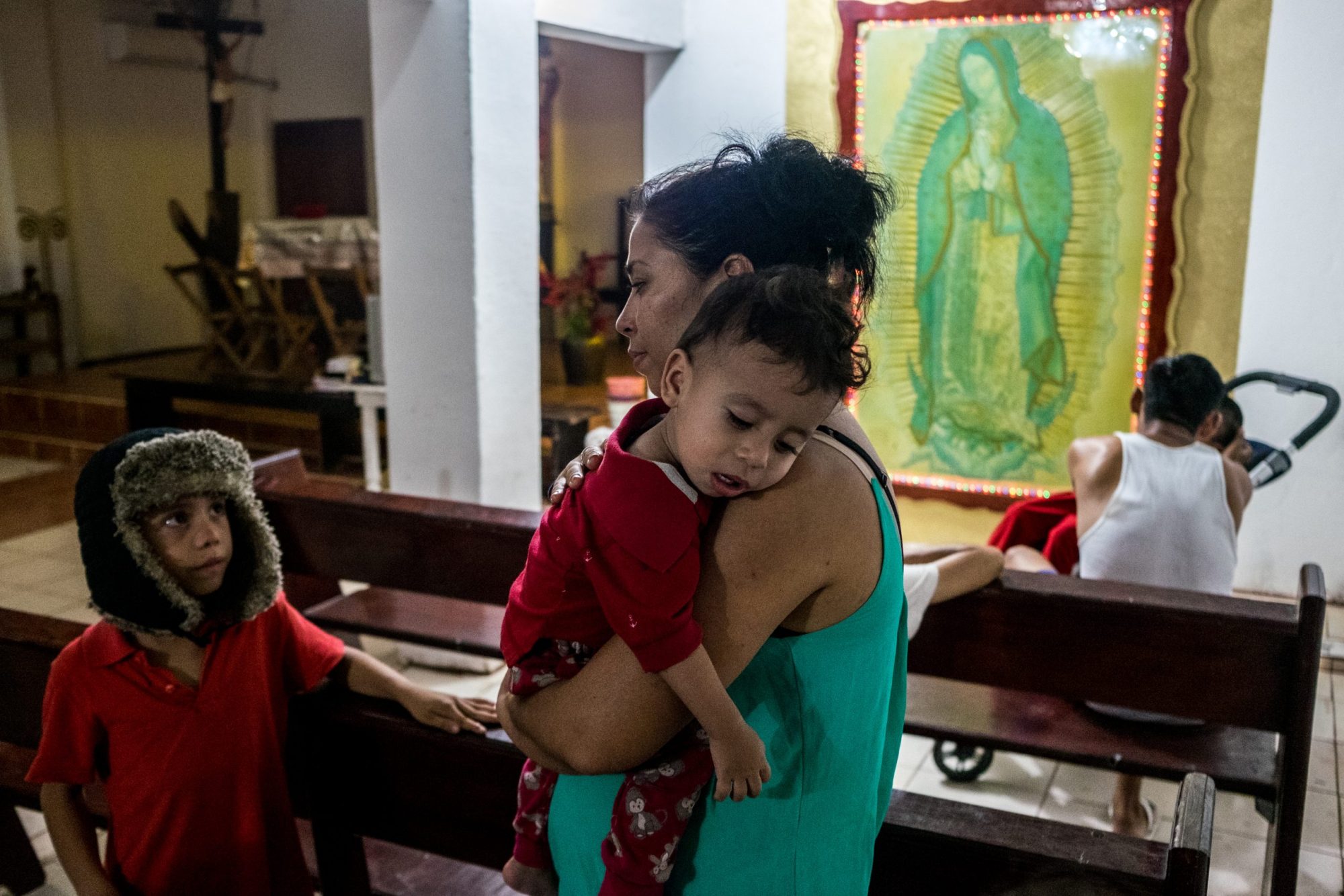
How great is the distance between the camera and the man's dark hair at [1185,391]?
10.3ft

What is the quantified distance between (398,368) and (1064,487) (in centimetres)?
295

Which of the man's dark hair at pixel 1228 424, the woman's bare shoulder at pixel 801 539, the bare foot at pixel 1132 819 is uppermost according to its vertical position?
the woman's bare shoulder at pixel 801 539

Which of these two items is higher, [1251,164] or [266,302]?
[1251,164]

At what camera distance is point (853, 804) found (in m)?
1.14

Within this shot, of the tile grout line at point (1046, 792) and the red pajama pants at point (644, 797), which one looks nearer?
the red pajama pants at point (644, 797)

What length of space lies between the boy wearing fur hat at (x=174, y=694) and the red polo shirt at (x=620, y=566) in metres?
0.65

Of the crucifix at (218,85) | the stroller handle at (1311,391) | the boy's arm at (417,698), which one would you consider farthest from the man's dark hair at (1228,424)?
the crucifix at (218,85)

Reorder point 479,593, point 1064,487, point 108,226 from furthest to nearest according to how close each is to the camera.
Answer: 1. point 108,226
2. point 1064,487
3. point 479,593

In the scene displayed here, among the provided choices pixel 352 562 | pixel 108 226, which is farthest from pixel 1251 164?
pixel 108 226

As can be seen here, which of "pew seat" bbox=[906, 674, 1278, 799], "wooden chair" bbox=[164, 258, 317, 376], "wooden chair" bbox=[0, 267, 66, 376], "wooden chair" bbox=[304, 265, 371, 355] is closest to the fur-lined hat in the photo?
"pew seat" bbox=[906, 674, 1278, 799]

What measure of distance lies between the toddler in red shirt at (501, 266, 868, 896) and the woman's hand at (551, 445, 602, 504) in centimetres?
1

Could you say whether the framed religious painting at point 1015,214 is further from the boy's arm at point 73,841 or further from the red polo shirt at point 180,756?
the boy's arm at point 73,841

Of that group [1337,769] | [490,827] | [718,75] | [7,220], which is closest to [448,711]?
[490,827]

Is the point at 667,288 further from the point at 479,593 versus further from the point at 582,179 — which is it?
the point at 582,179
